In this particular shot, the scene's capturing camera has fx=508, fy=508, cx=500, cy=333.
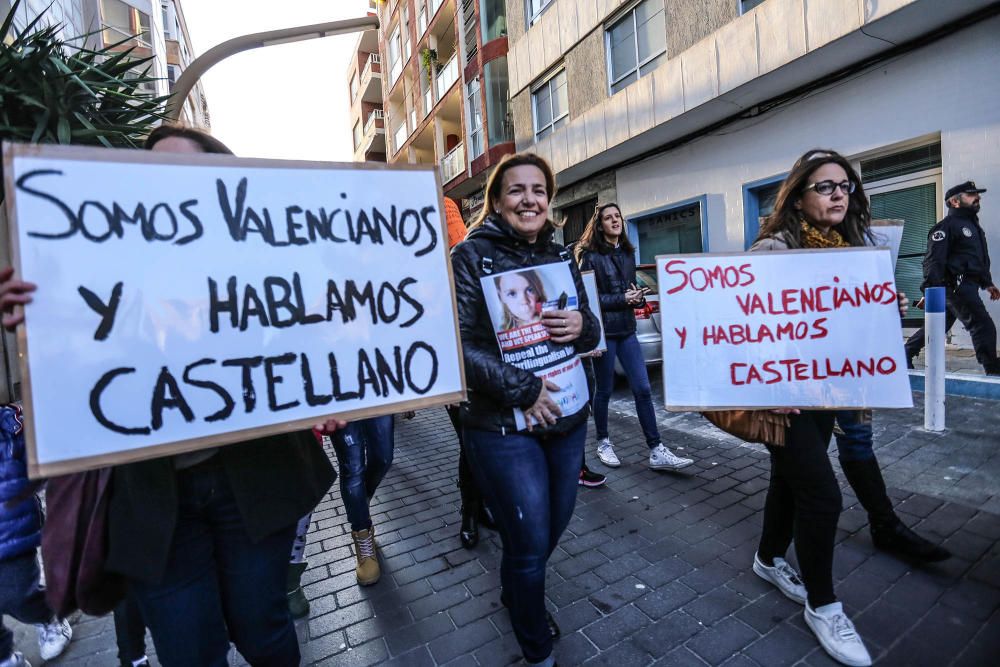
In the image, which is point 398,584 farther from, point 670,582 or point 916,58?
point 916,58

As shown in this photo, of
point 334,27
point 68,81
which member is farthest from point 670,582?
point 334,27

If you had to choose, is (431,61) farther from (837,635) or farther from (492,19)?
(837,635)

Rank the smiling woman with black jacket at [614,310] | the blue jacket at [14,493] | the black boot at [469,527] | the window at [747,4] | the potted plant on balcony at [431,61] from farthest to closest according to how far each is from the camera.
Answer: the potted plant on balcony at [431,61], the window at [747,4], the smiling woman with black jacket at [614,310], the black boot at [469,527], the blue jacket at [14,493]

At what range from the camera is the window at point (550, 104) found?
42.0 feet

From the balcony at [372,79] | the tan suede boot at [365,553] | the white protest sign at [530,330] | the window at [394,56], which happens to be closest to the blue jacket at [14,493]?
the tan suede boot at [365,553]

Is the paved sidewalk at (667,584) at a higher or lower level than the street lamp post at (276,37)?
lower

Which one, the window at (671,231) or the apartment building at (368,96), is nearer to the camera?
the window at (671,231)

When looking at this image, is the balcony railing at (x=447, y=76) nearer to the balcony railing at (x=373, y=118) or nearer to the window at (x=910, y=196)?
the balcony railing at (x=373, y=118)

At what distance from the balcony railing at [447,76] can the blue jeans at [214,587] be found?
62.0 feet

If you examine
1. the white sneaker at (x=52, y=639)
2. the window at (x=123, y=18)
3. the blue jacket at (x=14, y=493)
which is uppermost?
the window at (x=123, y=18)

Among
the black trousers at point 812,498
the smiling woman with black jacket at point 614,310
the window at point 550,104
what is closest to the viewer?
the black trousers at point 812,498

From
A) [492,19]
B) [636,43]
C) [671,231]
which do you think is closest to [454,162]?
[492,19]

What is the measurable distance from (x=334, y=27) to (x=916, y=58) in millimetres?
7538

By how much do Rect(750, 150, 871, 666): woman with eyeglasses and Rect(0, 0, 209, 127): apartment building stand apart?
11.0 feet
